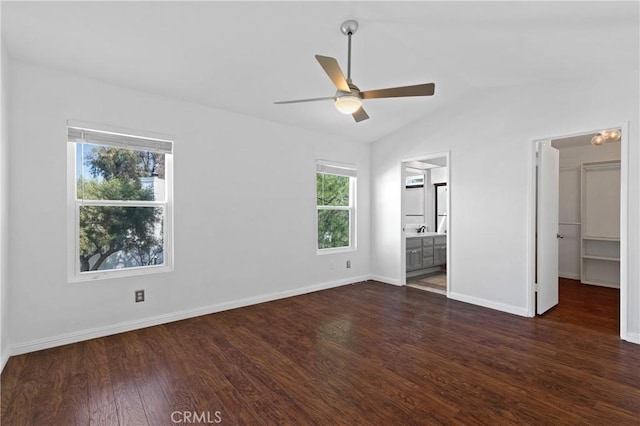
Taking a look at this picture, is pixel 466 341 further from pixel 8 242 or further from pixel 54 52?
pixel 54 52

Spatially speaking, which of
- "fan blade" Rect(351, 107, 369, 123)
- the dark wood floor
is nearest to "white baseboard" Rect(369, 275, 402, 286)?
the dark wood floor

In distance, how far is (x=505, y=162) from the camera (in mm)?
3963

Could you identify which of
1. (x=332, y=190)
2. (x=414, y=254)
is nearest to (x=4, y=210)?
(x=332, y=190)

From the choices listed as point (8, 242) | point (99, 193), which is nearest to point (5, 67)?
point (99, 193)

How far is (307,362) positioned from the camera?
2633mm

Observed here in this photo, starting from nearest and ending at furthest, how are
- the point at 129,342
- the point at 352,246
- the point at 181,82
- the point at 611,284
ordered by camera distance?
the point at 129,342, the point at 181,82, the point at 611,284, the point at 352,246

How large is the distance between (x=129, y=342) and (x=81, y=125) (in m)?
2.13

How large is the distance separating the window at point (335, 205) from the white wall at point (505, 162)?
3.95 feet

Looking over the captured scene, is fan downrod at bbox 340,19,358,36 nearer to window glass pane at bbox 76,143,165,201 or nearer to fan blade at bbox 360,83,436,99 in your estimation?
fan blade at bbox 360,83,436,99

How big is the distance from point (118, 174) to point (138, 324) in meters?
1.60

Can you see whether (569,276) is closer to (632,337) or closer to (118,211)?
(632,337)

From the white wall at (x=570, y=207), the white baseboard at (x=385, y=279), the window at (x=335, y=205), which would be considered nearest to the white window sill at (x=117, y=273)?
the window at (x=335, y=205)

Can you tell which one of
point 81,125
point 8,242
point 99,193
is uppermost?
point 81,125

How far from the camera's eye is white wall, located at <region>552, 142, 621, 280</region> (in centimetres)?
562
